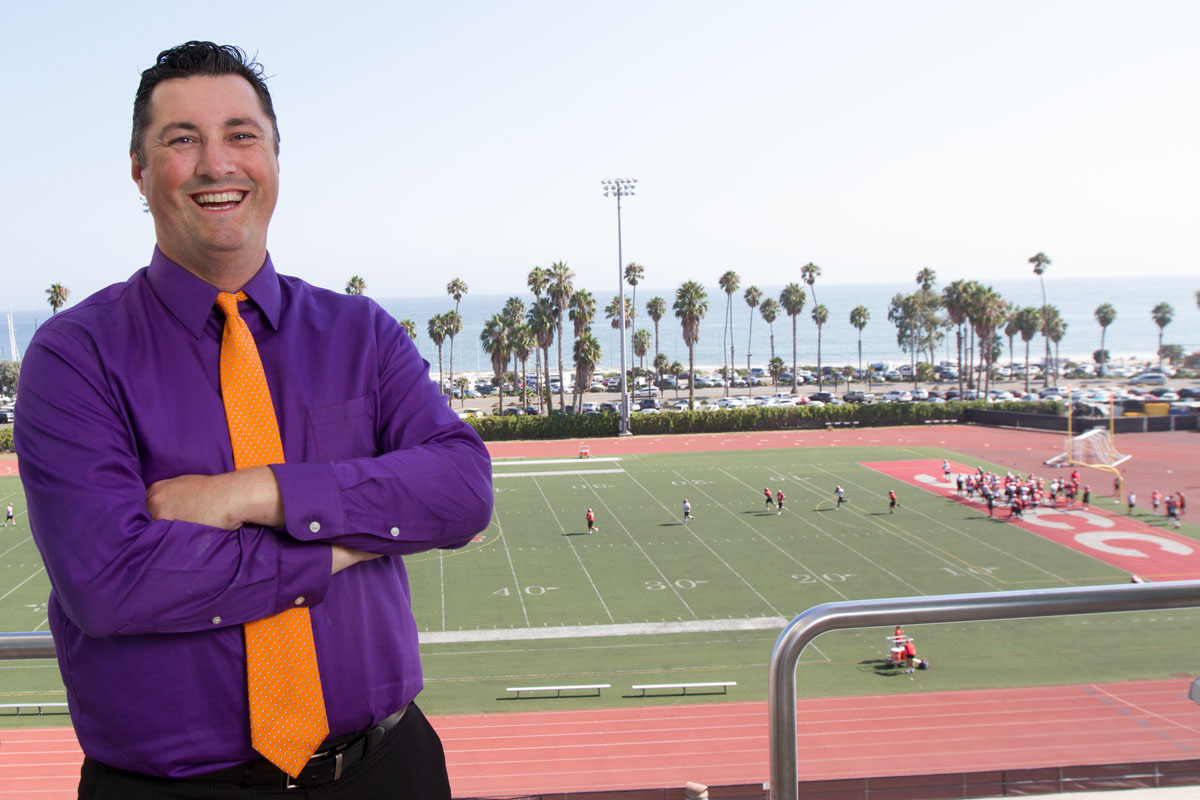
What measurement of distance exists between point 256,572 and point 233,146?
1006 mm

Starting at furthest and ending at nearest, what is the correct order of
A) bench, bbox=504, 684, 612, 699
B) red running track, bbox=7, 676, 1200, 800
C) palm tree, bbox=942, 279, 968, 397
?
palm tree, bbox=942, 279, 968, 397, bench, bbox=504, 684, 612, 699, red running track, bbox=7, 676, 1200, 800

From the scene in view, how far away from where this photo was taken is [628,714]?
67.8ft

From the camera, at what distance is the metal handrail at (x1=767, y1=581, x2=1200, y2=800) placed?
2420 millimetres

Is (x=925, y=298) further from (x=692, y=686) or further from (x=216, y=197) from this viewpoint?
(x=216, y=197)

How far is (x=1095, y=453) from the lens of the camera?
45.4m

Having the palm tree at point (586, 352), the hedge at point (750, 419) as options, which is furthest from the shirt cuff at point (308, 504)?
the palm tree at point (586, 352)

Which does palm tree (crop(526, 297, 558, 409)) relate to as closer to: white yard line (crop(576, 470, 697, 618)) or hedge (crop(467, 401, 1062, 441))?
hedge (crop(467, 401, 1062, 441))

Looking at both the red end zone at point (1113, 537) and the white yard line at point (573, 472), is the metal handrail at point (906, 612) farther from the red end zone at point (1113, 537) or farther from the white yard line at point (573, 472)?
the white yard line at point (573, 472)

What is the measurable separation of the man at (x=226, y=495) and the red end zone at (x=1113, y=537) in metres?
29.6

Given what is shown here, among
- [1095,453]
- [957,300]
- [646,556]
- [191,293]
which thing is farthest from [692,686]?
A: [957,300]

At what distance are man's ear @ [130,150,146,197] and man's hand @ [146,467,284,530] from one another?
2.49 feet

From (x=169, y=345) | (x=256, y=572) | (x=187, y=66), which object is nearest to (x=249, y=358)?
(x=169, y=345)

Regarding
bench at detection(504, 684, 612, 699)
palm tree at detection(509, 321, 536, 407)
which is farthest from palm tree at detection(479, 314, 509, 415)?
bench at detection(504, 684, 612, 699)

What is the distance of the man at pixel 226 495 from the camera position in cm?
211
